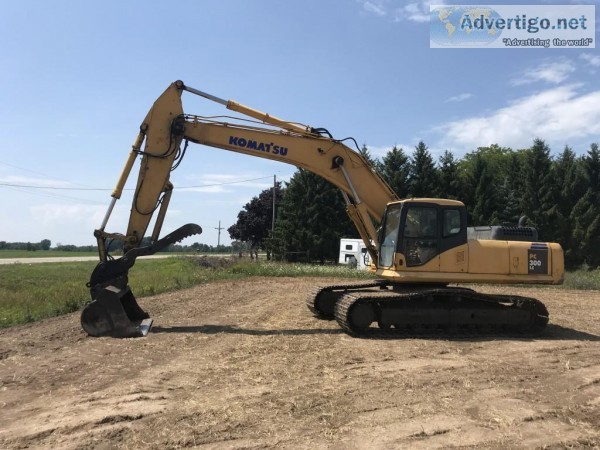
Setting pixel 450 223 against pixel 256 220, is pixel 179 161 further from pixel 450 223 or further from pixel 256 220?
pixel 256 220

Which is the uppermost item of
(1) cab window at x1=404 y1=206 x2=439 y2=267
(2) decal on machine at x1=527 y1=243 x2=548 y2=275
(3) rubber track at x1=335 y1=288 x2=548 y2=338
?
(1) cab window at x1=404 y1=206 x2=439 y2=267

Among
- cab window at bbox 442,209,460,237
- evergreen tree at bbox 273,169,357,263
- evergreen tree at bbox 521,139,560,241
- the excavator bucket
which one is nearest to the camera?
the excavator bucket

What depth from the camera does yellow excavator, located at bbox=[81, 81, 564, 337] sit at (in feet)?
35.0

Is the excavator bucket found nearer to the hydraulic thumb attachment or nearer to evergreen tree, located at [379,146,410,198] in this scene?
the hydraulic thumb attachment

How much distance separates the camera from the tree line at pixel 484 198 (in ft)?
123

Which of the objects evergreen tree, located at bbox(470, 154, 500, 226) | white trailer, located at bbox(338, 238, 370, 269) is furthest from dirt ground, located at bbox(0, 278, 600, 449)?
evergreen tree, located at bbox(470, 154, 500, 226)

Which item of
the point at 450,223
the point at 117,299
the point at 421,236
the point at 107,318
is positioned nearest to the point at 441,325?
the point at 421,236

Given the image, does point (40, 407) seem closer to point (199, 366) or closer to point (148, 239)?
point (199, 366)

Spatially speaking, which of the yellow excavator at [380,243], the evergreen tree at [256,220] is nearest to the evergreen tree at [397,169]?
the evergreen tree at [256,220]

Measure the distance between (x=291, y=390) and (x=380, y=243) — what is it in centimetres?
577

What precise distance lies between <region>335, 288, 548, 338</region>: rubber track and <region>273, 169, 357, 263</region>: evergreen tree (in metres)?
29.8

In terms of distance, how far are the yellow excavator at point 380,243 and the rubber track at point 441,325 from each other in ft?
0.07

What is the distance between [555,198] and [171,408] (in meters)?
38.6

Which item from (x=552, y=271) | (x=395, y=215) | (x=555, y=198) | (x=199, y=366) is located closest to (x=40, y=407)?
(x=199, y=366)
